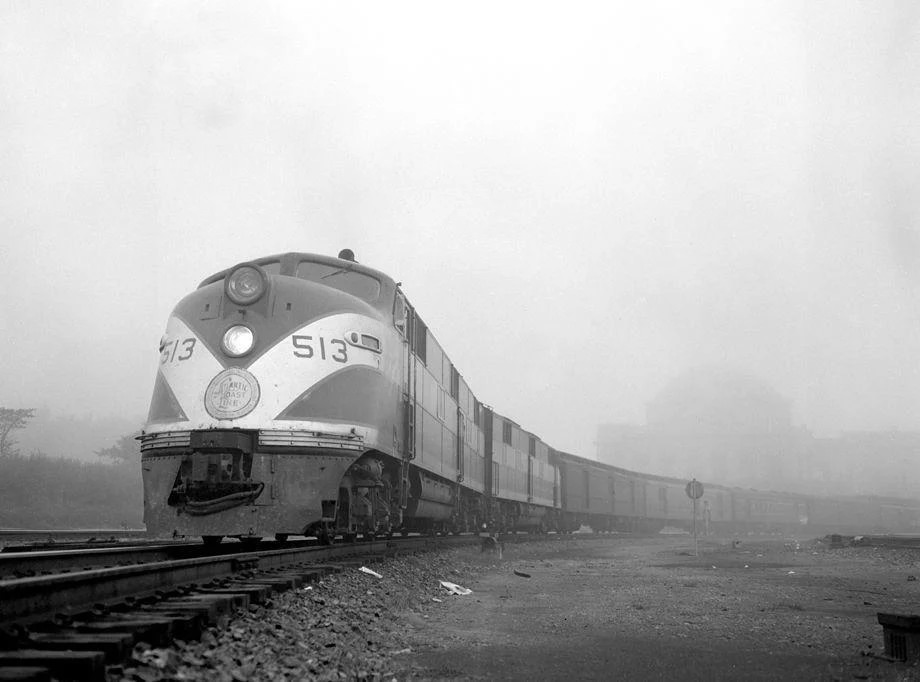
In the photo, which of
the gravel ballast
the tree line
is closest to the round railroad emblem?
the gravel ballast

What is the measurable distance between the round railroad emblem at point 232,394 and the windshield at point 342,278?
2.31m

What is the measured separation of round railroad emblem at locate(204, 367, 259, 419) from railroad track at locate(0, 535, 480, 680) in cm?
210

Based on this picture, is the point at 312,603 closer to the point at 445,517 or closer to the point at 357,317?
the point at 357,317

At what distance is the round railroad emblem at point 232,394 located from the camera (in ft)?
30.2

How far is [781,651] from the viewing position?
21.1 ft

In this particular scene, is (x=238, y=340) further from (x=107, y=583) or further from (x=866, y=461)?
(x=866, y=461)

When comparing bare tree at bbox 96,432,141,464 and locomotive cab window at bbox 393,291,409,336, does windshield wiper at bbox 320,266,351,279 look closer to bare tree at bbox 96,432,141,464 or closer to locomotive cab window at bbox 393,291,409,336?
locomotive cab window at bbox 393,291,409,336

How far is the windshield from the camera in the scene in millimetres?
11297

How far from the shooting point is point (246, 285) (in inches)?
387

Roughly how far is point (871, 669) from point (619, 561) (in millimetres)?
11776

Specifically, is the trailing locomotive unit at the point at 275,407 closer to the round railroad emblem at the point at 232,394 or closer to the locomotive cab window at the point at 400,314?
the round railroad emblem at the point at 232,394

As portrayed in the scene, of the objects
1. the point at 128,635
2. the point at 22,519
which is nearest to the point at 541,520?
the point at 22,519

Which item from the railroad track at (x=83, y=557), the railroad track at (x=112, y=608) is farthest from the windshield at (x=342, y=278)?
the railroad track at (x=112, y=608)

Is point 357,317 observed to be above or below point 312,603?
above
